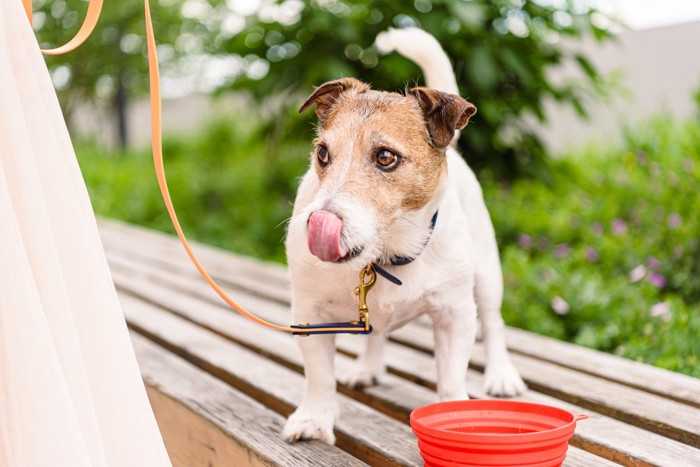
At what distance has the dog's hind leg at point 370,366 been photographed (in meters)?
2.65

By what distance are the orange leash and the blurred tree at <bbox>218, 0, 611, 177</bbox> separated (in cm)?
306

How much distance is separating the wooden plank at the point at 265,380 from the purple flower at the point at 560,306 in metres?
1.41

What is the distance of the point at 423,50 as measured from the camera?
2535 millimetres

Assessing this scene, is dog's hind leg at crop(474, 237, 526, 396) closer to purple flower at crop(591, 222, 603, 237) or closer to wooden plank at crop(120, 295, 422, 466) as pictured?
wooden plank at crop(120, 295, 422, 466)

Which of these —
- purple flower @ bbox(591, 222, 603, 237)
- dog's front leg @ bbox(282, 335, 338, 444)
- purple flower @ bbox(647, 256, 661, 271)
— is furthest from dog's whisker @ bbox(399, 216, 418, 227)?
purple flower @ bbox(591, 222, 603, 237)

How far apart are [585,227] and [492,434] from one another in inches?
135

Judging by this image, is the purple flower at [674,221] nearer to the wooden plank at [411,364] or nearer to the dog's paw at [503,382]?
the wooden plank at [411,364]

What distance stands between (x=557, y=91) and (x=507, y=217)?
97cm

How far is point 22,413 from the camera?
4.72 ft

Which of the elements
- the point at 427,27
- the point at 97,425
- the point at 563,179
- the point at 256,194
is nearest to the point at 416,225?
the point at 97,425

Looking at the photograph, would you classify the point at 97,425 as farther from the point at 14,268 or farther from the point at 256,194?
the point at 256,194

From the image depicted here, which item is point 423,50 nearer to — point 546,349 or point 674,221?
point 546,349

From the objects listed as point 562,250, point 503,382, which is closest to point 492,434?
point 503,382

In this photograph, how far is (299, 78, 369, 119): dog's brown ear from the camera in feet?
6.81
